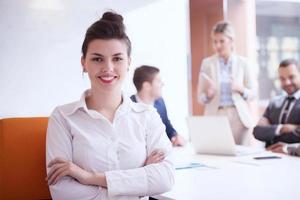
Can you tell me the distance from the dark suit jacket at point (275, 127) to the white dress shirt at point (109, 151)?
1.58m

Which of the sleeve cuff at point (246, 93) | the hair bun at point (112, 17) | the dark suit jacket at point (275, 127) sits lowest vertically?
the dark suit jacket at point (275, 127)

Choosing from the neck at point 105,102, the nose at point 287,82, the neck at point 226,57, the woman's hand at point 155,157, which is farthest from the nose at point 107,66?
the neck at point 226,57

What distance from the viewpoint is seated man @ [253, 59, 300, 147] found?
326 cm

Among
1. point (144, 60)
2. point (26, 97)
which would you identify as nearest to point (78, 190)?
point (26, 97)

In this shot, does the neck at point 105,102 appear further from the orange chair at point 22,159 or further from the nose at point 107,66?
the orange chair at point 22,159

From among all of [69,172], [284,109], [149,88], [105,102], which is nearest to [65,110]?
[105,102]

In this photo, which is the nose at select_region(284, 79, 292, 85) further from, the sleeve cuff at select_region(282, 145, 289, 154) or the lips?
the lips

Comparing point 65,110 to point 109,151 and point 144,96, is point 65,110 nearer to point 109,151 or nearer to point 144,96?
point 109,151

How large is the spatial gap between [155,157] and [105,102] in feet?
1.05

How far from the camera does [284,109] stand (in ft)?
11.4

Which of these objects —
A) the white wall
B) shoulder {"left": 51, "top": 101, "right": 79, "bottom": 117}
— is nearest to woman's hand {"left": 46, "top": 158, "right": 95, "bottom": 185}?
shoulder {"left": 51, "top": 101, "right": 79, "bottom": 117}

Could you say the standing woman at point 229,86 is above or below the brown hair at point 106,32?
below

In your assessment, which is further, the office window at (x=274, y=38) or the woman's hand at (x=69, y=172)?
the office window at (x=274, y=38)

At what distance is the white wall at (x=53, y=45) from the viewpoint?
3.39 metres
